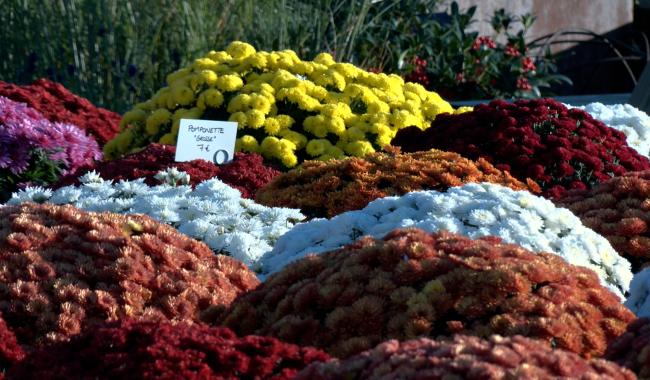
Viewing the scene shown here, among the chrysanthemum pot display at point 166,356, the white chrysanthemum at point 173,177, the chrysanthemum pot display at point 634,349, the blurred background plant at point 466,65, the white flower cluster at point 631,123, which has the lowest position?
the blurred background plant at point 466,65

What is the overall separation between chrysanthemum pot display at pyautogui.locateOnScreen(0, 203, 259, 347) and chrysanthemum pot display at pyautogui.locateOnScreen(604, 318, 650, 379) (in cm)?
106

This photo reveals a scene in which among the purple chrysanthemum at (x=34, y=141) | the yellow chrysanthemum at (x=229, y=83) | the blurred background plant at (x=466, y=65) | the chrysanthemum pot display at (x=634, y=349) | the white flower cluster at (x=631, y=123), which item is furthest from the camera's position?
the blurred background plant at (x=466, y=65)

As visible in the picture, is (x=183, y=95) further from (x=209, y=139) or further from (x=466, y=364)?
(x=466, y=364)

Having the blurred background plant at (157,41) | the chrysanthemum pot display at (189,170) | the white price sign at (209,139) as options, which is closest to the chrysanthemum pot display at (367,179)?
the chrysanthemum pot display at (189,170)

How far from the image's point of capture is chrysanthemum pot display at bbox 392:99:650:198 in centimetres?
536

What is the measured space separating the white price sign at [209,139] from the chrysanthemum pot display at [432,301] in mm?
2913

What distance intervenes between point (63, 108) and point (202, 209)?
3.38 meters

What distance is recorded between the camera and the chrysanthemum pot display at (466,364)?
6.41 ft

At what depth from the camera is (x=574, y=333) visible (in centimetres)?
257

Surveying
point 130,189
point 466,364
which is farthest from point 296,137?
point 466,364

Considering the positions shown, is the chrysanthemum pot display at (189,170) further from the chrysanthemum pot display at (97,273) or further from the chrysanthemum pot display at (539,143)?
the chrysanthemum pot display at (97,273)

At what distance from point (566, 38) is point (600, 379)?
13.2 meters

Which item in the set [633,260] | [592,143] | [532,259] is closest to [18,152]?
[592,143]

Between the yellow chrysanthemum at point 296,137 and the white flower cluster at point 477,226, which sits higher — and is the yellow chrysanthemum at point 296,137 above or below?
below
